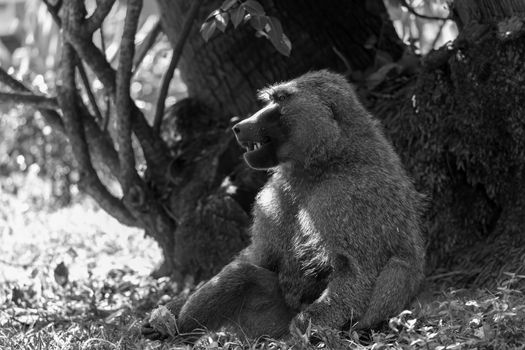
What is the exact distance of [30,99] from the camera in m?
5.35

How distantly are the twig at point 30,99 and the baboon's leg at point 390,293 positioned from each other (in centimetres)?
272

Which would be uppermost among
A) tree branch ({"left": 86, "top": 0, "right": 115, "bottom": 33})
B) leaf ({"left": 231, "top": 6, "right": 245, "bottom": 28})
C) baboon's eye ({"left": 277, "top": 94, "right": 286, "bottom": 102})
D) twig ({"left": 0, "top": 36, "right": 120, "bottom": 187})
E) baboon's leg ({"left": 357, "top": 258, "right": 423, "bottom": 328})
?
tree branch ({"left": 86, "top": 0, "right": 115, "bottom": 33})

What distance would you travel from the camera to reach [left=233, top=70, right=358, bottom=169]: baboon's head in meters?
3.79

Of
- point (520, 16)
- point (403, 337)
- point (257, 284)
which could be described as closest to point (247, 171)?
point (257, 284)

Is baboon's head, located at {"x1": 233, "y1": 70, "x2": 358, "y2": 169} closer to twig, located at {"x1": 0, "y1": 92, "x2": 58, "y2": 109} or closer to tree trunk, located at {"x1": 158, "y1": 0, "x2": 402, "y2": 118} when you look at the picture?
tree trunk, located at {"x1": 158, "y1": 0, "x2": 402, "y2": 118}

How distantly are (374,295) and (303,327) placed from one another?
1.03ft

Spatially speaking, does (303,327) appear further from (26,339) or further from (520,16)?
(520,16)

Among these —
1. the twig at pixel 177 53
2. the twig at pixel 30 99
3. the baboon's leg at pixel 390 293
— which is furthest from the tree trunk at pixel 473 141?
the twig at pixel 30 99

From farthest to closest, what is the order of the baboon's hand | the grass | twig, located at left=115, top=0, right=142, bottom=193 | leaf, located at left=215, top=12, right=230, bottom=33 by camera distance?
twig, located at left=115, top=0, right=142, bottom=193 → leaf, located at left=215, top=12, right=230, bottom=33 → the baboon's hand → the grass

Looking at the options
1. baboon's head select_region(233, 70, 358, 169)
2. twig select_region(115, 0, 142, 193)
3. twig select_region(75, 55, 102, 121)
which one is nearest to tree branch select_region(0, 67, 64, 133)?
twig select_region(75, 55, 102, 121)

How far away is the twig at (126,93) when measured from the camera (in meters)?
5.02

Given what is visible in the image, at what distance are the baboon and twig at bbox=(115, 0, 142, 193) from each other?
53.6 inches

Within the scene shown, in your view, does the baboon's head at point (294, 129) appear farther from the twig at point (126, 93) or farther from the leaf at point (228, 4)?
the twig at point (126, 93)

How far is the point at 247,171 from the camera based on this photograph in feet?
17.1
